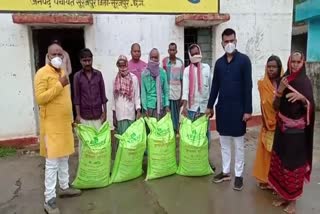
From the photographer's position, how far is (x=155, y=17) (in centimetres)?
610

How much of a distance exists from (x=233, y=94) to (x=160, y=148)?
3.56 feet

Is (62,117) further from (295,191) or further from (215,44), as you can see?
(215,44)

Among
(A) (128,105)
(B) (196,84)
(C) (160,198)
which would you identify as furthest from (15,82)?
(C) (160,198)

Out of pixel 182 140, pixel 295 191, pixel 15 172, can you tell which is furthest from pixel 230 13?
pixel 15 172

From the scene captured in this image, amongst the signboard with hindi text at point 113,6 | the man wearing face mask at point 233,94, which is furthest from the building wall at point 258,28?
the man wearing face mask at point 233,94

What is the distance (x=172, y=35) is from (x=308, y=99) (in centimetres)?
344

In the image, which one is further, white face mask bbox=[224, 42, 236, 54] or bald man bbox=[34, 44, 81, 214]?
white face mask bbox=[224, 42, 236, 54]

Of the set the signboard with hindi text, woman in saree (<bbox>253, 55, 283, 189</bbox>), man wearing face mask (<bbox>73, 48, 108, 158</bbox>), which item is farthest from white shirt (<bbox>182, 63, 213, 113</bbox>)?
the signboard with hindi text

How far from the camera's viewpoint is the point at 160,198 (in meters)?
3.85

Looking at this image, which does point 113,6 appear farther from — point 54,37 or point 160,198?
point 160,198

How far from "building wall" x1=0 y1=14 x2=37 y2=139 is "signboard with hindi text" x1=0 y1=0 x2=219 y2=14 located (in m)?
0.30

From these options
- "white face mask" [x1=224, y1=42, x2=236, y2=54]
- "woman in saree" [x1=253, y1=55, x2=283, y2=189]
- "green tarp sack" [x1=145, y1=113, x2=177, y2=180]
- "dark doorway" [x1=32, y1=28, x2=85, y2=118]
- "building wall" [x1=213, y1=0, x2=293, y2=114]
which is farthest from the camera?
"building wall" [x1=213, y1=0, x2=293, y2=114]

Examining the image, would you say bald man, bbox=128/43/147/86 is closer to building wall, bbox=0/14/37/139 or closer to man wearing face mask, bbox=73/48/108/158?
man wearing face mask, bbox=73/48/108/158

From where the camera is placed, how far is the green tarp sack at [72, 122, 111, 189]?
3.85 metres
